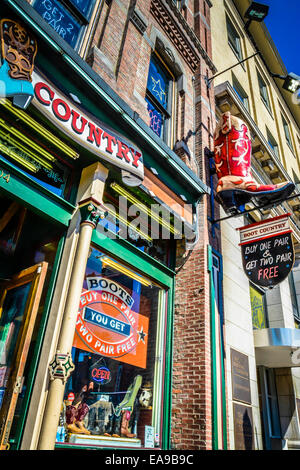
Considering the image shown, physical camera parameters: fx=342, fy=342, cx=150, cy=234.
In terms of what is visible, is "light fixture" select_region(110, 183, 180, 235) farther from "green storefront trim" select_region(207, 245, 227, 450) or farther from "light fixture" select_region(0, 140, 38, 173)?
"light fixture" select_region(0, 140, 38, 173)

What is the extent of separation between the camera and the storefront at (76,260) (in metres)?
3.87

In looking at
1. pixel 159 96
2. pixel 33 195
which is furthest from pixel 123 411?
pixel 159 96

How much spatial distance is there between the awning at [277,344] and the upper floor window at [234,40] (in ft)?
39.9

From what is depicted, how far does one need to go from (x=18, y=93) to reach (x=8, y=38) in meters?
0.75

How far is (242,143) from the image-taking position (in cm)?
797

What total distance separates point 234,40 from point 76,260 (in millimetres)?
15612

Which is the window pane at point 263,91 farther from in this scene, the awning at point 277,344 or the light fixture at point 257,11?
the awning at point 277,344

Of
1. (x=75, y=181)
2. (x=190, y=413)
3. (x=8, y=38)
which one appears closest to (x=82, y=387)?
(x=190, y=413)

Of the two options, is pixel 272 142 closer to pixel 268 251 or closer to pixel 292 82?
pixel 292 82

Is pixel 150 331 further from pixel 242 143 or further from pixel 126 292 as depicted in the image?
pixel 242 143

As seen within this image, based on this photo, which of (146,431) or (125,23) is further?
(125,23)

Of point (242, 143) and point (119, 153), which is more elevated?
point (242, 143)

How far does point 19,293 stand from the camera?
179 inches

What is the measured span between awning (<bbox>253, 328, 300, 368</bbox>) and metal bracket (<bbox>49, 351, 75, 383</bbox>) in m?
5.63
